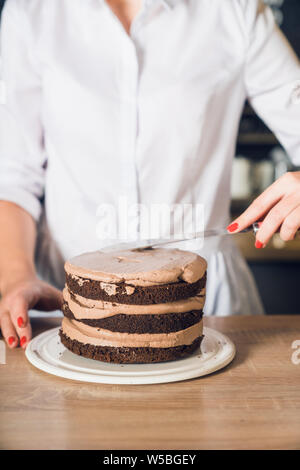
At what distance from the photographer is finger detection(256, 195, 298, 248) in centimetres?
87

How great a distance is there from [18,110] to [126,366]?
2.43 ft

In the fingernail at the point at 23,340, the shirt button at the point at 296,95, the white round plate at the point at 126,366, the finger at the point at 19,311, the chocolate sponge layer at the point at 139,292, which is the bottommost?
the fingernail at the point at 23,340

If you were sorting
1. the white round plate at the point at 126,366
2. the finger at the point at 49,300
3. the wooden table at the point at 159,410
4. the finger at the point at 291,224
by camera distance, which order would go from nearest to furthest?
the wooden table at the point at 159,410
the white round plate at the point at 126,366
the finger at the point at 291,224
the finger at the point at 49,300

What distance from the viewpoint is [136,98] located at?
120cm

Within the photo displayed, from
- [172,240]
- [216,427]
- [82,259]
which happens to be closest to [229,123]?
[172,240]

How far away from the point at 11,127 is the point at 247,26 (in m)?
0.61

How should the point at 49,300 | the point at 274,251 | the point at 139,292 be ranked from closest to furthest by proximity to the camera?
the point at 139,292 → the point at 49,300 → the point at 274,251

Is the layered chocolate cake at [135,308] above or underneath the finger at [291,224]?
underneath

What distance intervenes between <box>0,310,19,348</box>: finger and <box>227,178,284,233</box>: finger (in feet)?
1.37

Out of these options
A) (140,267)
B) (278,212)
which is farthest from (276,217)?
(140,267)

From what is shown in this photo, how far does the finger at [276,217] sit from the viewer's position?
870mm

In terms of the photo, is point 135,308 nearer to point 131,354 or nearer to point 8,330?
point 131,354

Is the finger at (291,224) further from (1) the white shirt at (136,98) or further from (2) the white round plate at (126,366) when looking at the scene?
(1) the white shirt at (136,98)

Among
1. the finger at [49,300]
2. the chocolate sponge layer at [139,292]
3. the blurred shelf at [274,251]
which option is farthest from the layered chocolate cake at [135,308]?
the blurred shelf at [274,251]
